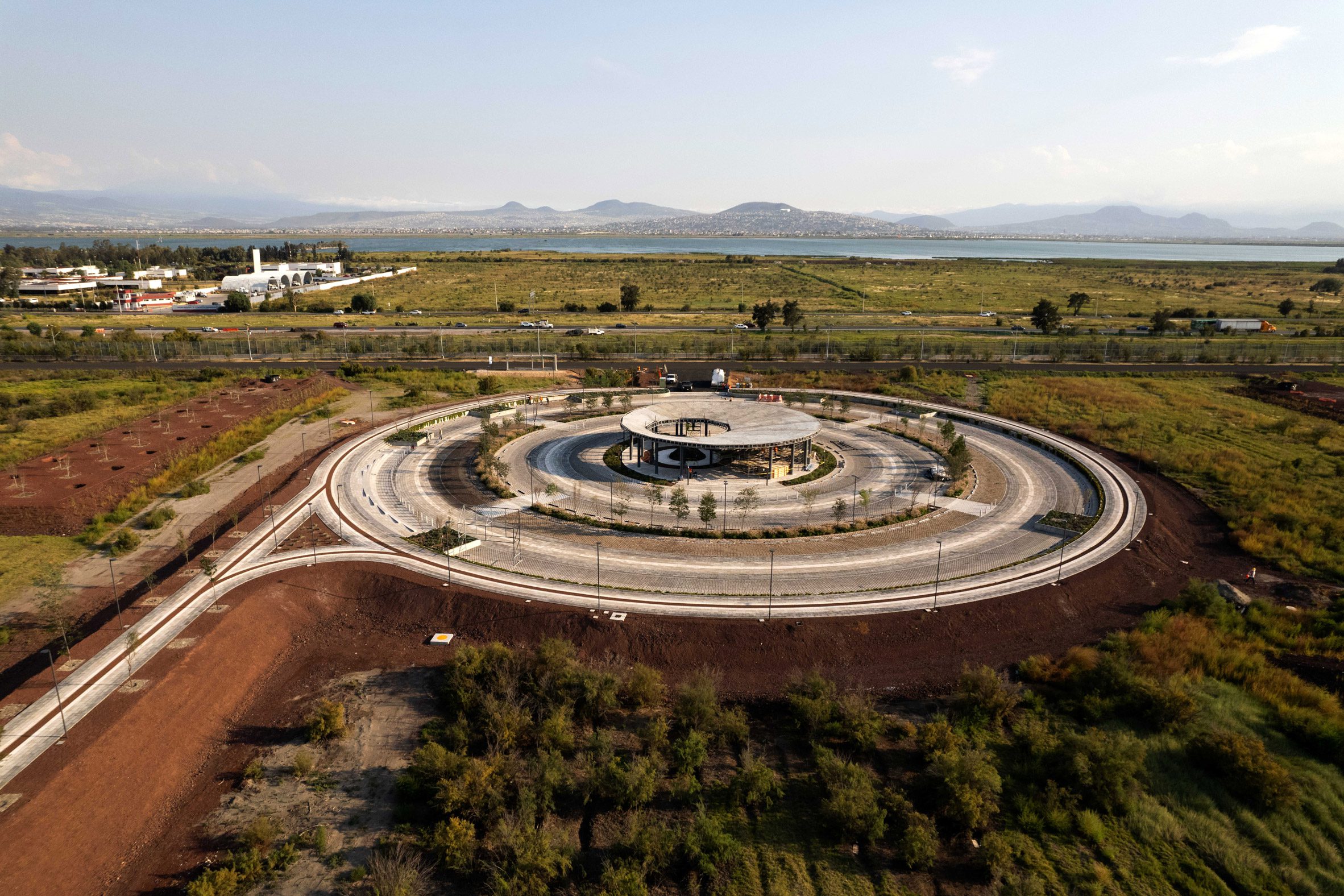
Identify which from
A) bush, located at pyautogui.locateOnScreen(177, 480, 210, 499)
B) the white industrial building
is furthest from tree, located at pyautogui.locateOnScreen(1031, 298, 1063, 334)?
the white industrial building

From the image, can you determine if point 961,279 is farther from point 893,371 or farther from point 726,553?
point 726,553

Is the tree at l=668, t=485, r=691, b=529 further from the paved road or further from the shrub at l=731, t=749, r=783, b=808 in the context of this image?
the shrub at l=731, t=749, r=783, b=808

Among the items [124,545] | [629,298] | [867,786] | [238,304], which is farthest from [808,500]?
[238,304]

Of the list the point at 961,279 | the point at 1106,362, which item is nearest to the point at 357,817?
the point at 1106,362

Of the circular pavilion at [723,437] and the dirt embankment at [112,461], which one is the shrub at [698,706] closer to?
the circular pavilion at [723,437]

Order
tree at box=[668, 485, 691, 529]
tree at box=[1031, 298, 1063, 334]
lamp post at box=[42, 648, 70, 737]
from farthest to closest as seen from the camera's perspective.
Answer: tree at box=[1031, 298, 1063, 334] < tree at box=[668, 485, 691, 529] < lamp post at box=[42, 648, 70, 737]

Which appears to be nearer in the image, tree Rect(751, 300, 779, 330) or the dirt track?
the dirt track

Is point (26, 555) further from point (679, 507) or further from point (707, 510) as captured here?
point (707, 510)

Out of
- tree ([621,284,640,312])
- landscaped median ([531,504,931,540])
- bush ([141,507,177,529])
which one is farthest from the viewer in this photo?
tree ([621,284,640,312])
